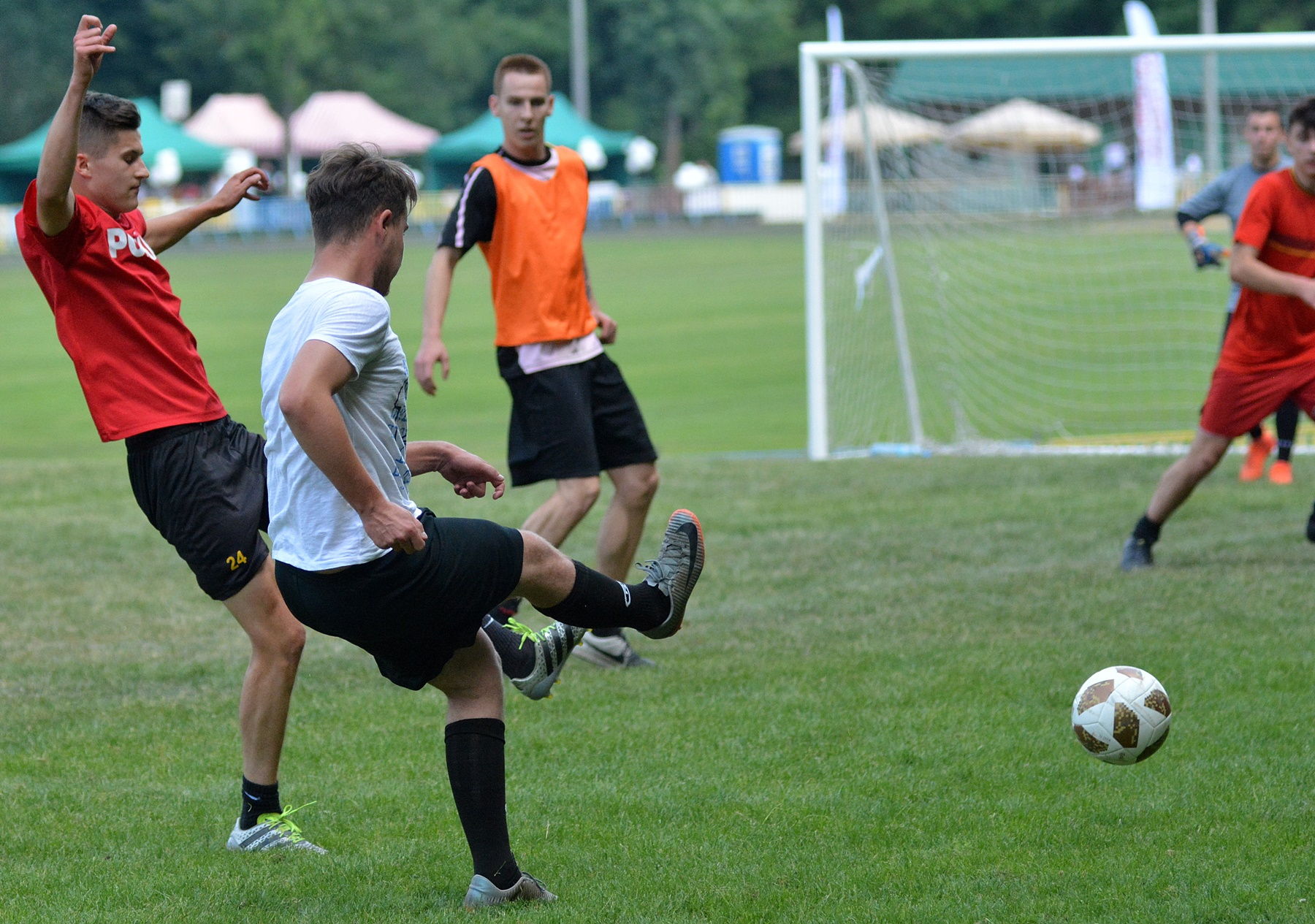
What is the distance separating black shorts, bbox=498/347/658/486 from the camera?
6.21 metres

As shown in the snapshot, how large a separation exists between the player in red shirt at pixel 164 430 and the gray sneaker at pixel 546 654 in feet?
2.31

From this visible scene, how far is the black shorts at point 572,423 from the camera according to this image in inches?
244

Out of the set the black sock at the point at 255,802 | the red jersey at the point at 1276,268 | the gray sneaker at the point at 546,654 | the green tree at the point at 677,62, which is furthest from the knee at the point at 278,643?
the green tree at the point at 677,62

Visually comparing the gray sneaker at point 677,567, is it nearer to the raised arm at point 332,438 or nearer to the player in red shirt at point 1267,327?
the raised arm at point 332,438

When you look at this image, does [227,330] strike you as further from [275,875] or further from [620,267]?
[275,875]

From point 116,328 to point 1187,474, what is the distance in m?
5.06

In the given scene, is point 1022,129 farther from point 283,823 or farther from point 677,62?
point 677,62

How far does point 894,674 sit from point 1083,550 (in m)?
2.60

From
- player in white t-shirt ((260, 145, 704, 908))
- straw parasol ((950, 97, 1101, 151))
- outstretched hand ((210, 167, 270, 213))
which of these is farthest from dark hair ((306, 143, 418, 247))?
straw parasol ((950, 97, 1101, 151))

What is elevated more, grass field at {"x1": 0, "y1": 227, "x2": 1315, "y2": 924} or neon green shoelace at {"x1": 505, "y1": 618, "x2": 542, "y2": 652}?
neon green shoelace at {"x1": 505, "y1": 618, "x2": 542, "y2": 652}

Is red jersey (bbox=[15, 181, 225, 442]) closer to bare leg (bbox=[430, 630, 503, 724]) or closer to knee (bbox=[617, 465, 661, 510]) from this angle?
bare leg (bbox=[430, 630, 503, 724])

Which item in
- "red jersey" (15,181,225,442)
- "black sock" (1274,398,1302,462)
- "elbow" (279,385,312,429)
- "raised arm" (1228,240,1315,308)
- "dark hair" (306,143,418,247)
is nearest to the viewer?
"elbow" (279,385,312,429)

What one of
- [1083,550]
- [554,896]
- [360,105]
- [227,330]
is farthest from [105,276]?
[360,105]

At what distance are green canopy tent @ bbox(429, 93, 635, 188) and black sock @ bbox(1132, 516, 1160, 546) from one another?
4512 cm
